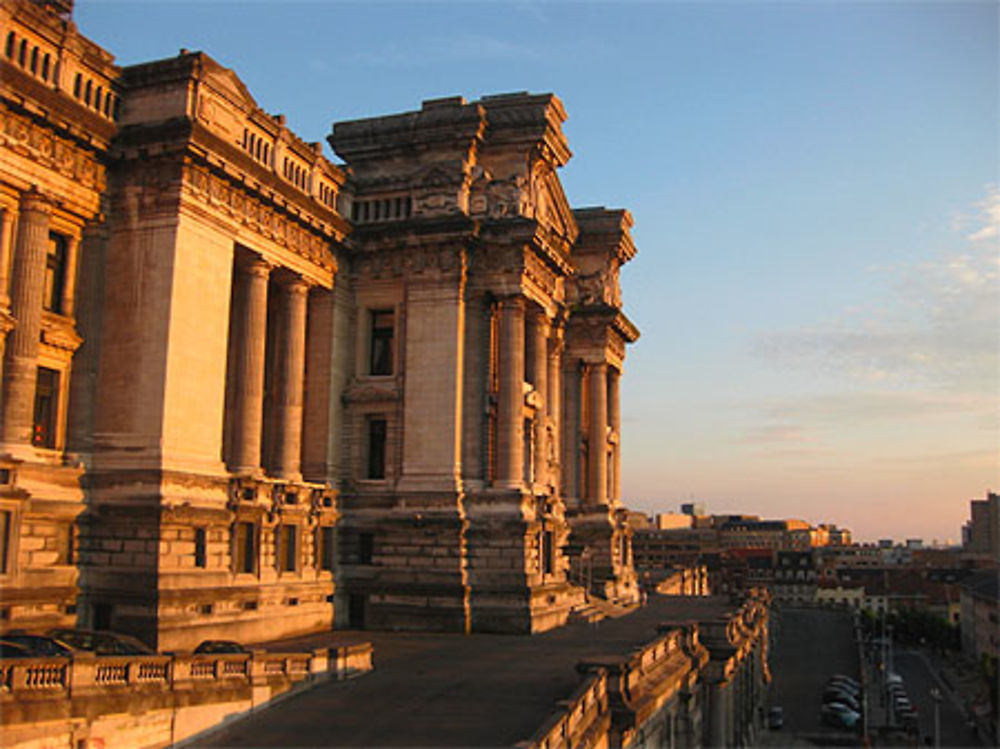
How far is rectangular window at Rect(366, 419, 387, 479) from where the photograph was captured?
2036 inches

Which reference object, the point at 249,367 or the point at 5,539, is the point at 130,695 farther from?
the point at 249,367

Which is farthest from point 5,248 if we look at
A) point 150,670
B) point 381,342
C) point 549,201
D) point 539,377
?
point 549,201

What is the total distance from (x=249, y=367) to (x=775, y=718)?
2341 inches

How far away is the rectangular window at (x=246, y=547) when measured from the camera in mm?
41406

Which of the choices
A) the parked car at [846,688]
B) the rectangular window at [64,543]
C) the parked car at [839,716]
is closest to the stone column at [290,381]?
the rectangular window at [64,543]

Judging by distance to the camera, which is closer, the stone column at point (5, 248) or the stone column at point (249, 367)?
the stone column at point (5, 248)

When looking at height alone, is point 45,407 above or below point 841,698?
→ above

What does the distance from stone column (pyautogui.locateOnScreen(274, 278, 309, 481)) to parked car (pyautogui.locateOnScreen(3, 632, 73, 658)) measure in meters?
20.0

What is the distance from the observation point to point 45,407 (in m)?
37.0

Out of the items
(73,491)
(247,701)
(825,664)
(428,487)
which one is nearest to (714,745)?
(428,487)

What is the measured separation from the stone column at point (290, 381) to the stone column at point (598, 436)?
29.4 metres

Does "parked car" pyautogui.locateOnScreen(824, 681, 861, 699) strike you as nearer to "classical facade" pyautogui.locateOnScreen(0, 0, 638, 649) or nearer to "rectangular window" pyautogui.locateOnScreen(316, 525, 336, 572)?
"classical facade" pyautogui.locateOnScreen(0, 0, 638, 649)

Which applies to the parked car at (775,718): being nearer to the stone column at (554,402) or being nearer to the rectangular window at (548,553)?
the stone column at (554,402)

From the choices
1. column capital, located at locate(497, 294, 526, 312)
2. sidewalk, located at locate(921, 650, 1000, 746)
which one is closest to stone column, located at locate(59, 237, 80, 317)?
column capital, located at locate(497, 294, 526, 312)
